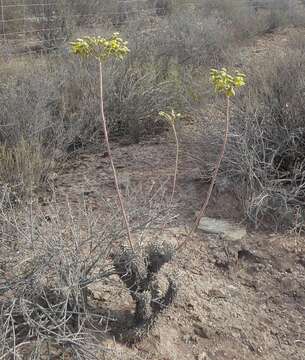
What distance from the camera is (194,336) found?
2838 millimetres

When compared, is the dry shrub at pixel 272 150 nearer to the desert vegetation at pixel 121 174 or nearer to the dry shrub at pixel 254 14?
the desert vegetation at pixel 121 174

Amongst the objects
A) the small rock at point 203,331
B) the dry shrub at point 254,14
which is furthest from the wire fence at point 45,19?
the small rock at point 203,331

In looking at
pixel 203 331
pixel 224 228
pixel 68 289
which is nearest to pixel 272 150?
pixel 224 228

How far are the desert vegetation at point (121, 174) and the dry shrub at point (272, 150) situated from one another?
0.01 metres

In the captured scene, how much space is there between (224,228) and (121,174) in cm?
129

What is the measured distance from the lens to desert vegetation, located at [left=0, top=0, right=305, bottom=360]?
260cm

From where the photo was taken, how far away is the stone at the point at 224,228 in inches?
150

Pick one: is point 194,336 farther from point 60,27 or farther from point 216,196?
point 60,27

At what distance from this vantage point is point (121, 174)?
15.7ft

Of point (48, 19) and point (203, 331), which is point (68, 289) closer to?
point (203, 331)

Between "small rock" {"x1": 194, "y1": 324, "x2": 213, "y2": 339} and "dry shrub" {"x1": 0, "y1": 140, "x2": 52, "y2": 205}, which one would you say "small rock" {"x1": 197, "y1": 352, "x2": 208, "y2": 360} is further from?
"dry shrub" {"x1": 0, "y1": 140, "x2": 52, "y2": 205}

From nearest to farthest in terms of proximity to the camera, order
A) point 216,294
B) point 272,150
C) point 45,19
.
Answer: point 216,294 < point 272,150 < point 45,19

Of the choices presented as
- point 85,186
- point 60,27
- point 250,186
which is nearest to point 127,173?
point 85,186

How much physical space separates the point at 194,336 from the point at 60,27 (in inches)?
360
